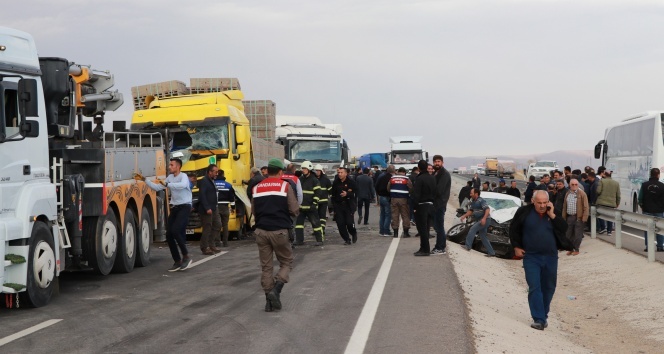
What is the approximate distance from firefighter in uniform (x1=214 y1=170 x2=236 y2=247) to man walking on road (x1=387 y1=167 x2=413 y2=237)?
4.00m

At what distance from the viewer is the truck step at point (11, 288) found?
11.2 meters

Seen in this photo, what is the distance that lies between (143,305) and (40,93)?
3.09 meters

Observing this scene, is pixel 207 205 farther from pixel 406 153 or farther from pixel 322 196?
pixel 406 153

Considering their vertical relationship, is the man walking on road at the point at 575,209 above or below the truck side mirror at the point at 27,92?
below

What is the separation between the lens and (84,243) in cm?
1448

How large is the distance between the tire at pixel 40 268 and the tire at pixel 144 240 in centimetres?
430

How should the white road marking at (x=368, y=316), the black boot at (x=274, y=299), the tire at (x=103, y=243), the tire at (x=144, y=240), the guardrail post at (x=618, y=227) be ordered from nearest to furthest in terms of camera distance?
the white road marking at (x=368, y=316), the black boot at (x=274, y=299), the tire at (x=103, y=243), the tire at (x=144, y=240), the guardrail post at (x=618, y=227)

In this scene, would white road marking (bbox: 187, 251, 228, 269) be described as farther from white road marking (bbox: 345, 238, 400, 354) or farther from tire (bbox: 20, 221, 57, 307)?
tire (bbox: 20, 221, 57, 307)

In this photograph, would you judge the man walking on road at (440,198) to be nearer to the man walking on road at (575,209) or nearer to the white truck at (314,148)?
the man walking on road at (575,209)

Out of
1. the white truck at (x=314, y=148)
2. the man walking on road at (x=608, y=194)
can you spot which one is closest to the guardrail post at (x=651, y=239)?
the man walking on road at (x=608, y=194)

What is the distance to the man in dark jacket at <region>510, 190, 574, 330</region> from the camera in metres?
11.9

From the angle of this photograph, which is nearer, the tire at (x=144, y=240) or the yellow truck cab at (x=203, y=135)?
the tire at (x=144, y=240)

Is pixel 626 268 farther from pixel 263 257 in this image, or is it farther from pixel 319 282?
pixel 263 257

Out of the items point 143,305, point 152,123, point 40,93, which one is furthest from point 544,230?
point 152,123
